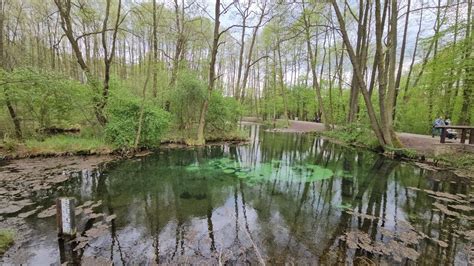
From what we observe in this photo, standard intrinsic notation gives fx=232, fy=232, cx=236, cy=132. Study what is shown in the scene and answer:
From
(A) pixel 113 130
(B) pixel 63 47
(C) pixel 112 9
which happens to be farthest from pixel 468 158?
(B) pixel 63 47

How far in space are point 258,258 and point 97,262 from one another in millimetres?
2304

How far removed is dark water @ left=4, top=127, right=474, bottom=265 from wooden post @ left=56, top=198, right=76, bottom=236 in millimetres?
222

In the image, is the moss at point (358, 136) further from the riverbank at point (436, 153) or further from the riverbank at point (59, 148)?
the riverbank at point (59, 148)

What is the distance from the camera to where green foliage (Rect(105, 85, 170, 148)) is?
10.6 meters

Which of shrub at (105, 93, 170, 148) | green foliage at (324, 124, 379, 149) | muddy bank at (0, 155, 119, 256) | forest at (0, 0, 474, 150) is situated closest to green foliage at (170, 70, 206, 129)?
forest at (0, 0, 474, 150)

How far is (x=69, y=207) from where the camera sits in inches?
144

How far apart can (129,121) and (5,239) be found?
7.70 m

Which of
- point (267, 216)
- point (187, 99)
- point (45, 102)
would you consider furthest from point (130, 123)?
point (267, 216)

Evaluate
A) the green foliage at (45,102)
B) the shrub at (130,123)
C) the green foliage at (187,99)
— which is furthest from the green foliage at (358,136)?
the green foliage at (45,102)

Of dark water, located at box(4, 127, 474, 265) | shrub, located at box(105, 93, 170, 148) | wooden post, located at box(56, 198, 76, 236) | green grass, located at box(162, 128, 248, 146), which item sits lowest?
dark water, located at box(4, 127, 474, 265)

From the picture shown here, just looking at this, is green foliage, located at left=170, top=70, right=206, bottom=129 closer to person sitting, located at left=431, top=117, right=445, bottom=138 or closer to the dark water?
the dark water

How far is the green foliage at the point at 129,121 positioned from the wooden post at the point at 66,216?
717 cm

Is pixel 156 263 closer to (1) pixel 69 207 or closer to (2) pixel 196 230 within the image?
(2) pixel 196 230

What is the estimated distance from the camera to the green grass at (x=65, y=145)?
956 centimetres
